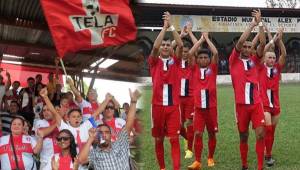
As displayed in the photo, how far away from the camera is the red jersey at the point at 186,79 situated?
873 centimetres

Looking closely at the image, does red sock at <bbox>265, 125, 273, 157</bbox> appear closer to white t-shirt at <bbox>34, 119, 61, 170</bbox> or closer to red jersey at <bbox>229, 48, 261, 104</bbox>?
red jersey at <bbox>229, 48, 261, 104</bbox>

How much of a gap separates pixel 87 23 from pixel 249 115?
2.52m

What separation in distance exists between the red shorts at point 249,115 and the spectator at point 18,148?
2736 mm

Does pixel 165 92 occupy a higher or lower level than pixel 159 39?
lower

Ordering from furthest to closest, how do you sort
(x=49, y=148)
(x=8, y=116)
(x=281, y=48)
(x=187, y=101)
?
(x=187, y=101) < (x=8, y=116) < (x=281, y=48) < (x=49, y=148)

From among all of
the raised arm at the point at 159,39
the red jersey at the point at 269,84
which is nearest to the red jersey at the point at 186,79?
the red jersey at the point at 269,84

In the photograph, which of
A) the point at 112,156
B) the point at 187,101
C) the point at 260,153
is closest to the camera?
the point at 112,156

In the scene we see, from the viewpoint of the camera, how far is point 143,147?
956 cm

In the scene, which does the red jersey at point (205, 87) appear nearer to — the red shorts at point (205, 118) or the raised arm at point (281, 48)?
the red shorts at point (205, 118)

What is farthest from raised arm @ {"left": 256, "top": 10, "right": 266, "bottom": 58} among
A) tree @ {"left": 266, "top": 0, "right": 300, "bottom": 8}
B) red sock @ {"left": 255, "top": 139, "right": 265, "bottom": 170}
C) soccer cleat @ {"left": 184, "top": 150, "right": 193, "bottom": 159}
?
tree @ {"left": 266, "top": 0, "right": 300, "bottom": 8}

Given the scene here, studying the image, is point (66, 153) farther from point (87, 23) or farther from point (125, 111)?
point (125, 111)

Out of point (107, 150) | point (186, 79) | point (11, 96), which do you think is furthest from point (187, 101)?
point (107, 150)

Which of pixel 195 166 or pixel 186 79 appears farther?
pixel 186 79

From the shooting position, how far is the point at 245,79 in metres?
7.41
